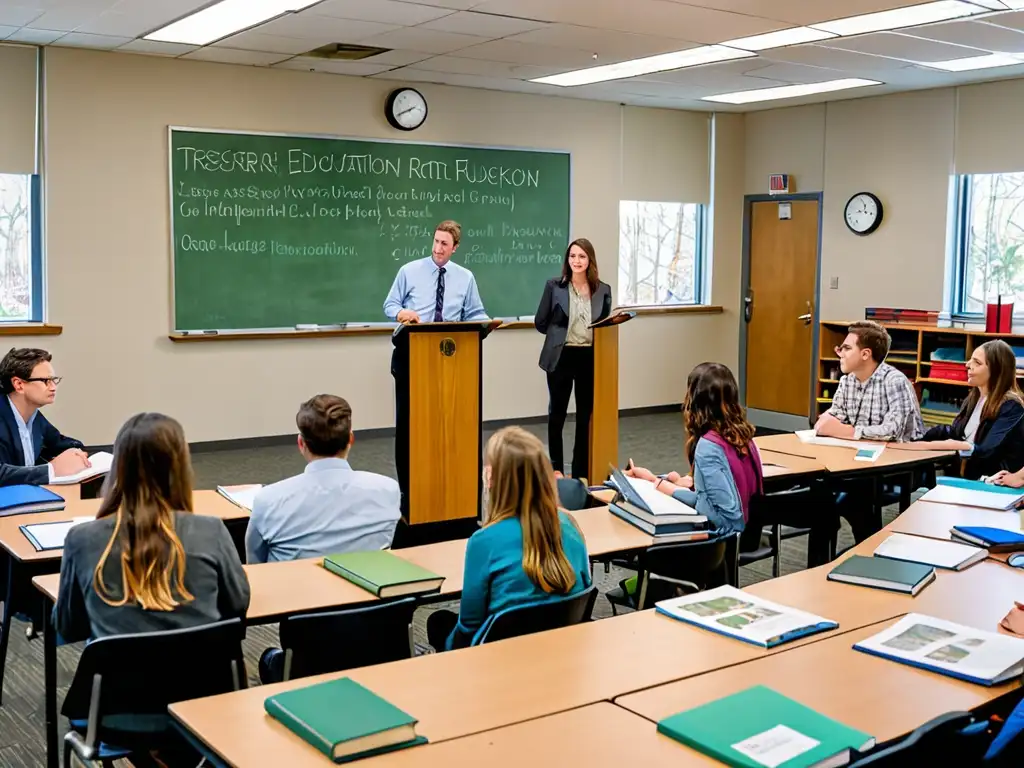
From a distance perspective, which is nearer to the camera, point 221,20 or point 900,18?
point 900,18

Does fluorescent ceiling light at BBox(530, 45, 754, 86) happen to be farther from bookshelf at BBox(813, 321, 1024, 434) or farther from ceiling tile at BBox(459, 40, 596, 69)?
bookshelf at BBox(813, 321, 1024, 434)

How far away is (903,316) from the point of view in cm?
861

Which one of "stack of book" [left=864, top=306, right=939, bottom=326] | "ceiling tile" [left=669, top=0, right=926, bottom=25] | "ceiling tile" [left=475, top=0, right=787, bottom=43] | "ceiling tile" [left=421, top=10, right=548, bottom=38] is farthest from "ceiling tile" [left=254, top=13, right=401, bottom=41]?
"stack of book" [left=864, top=306, right=939, bottom=326]

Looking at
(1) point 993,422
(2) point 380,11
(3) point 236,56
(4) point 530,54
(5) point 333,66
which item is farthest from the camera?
(5) point 333,66

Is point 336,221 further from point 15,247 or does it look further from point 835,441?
point 835,441

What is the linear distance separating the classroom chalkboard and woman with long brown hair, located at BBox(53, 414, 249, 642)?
5.42 meters

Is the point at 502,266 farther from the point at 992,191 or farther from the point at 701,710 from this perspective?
the point at 701,710

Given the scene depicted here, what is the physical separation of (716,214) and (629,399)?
6.60 feet

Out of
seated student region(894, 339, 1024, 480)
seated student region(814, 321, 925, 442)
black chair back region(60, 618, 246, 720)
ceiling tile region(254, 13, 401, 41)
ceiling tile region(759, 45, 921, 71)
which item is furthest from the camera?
ceiling tile region(759, 45, 921, 71)

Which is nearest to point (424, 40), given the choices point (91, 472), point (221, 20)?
point (221, 20)

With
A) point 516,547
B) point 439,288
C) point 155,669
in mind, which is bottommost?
point 155,669

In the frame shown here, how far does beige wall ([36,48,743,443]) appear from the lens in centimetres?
723

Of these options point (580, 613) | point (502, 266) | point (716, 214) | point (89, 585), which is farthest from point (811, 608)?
point (716, 214)

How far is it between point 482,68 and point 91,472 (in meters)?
4.79
